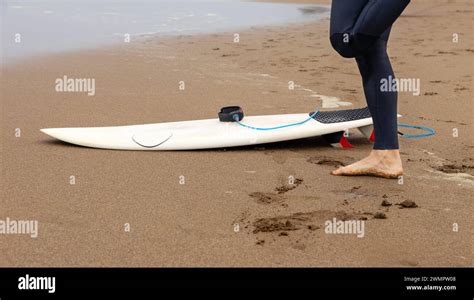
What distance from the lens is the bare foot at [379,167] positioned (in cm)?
304

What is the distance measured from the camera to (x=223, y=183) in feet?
9.70

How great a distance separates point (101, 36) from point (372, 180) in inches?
230

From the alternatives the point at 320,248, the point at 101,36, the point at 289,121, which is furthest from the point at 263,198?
the point at 101,36

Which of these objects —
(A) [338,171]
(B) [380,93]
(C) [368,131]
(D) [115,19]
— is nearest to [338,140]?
(C) [368,131]

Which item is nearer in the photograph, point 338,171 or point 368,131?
point 338,171

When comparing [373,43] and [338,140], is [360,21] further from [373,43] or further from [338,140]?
[338,140]

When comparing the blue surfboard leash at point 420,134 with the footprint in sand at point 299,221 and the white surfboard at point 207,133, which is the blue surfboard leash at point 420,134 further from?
the footprint in sand at point 299,221

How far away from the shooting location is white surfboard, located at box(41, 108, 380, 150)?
351 centimetres

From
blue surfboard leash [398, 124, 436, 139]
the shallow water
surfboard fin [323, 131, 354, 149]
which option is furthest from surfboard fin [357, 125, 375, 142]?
the shallow water

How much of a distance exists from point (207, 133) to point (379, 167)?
39.3 inches

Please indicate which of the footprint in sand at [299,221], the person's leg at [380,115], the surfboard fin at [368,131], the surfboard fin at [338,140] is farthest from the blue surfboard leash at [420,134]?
the footprint in sand at [299,221]

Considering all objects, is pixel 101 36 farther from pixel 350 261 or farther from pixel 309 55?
pixel 350 261

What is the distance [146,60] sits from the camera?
6.59m

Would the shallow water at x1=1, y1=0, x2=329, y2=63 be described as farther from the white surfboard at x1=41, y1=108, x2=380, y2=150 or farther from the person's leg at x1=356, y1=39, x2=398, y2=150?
the person's leg at x1=356, y1=39, x2=398, y2=150
